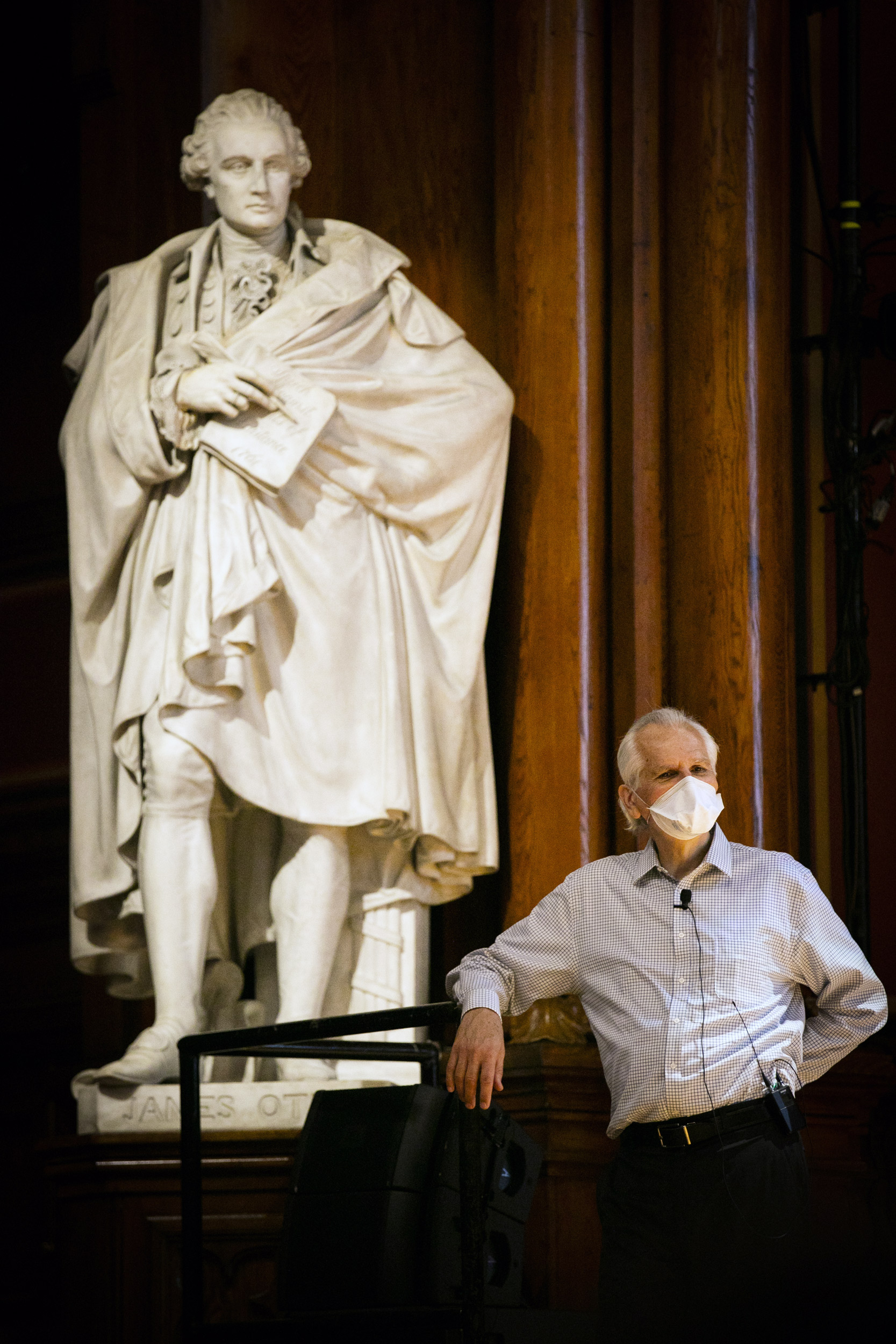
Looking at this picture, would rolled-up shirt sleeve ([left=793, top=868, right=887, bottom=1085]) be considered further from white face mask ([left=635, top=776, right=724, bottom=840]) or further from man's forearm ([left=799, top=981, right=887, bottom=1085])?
white face mask ([left=635, top=776, right=724, bottom=840])

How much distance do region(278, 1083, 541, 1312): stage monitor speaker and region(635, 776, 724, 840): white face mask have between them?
0.43 meters

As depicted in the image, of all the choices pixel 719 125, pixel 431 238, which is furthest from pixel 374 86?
pixel 719 125

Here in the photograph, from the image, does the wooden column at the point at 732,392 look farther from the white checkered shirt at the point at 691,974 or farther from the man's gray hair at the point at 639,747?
the white checkered shirt at the point at 691,974

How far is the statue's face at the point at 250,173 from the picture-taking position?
3.60m

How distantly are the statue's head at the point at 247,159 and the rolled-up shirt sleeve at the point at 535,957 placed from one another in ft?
5.07

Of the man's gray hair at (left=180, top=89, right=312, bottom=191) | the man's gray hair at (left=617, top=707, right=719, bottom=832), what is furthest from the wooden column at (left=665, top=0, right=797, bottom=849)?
the man's gray hair at (left=617, top=707, right=719, bottom=832)

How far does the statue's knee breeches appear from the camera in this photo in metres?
3.33

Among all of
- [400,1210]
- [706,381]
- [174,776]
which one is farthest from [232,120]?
[400,1210]

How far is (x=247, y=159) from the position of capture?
361 cm

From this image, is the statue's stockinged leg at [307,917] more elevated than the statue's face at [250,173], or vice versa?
the statue's face at [250,173]

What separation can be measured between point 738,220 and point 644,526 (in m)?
0.59

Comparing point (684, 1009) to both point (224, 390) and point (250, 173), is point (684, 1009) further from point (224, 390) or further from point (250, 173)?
point (250, 173)

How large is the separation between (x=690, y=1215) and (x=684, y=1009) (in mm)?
251

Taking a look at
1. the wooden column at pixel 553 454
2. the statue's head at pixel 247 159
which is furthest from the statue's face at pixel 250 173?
the wooden column at pixel 553 454
